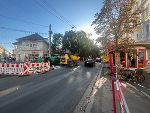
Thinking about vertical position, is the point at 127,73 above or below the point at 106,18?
below

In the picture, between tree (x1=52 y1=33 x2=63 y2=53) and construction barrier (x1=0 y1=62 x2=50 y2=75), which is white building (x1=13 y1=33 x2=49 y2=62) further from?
construction barrier (x1=0 y1=62 x2=50 y2=75)

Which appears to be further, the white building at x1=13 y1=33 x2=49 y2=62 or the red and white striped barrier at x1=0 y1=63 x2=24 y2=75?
the white building at x1=13 y1=33 x2=49 y2=62

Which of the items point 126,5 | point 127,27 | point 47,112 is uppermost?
point 126,5

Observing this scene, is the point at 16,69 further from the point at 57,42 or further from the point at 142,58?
the point at 57,42

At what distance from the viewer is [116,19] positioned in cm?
2961

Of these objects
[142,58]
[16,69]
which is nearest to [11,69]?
[16,69]

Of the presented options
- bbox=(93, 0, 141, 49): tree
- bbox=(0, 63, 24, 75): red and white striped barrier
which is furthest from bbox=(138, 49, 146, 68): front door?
bbox=(0, 63, 24, 75): red and white striped barrier

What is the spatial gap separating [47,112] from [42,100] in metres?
2.76

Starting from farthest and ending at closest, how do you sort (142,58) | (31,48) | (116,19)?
(31,48), (142,58), (116,19)

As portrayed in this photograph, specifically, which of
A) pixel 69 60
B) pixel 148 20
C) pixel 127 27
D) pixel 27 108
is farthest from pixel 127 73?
pixel 69 60

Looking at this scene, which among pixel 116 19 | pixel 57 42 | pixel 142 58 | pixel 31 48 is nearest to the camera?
pixel 116 19

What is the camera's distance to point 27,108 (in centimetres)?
1083

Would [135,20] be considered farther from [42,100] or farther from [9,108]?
[9,108]

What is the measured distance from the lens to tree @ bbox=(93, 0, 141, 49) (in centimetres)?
2933
